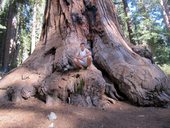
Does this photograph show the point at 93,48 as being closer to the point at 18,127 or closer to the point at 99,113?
the point at 99,113

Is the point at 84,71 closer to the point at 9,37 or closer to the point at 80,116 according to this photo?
the point at 80,116

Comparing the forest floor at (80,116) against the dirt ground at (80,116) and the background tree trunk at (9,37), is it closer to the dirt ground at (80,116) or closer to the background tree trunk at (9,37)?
the dirt ground at (80,116)

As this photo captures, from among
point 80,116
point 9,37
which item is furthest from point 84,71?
point 9,37

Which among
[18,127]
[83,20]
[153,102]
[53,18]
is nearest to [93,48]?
[83,20]

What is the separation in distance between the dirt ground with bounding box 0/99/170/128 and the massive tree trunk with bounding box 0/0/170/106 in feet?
0.96

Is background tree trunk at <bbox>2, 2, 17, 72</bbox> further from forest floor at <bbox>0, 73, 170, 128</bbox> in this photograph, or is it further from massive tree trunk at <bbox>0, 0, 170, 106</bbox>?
forest floor at <bbox>0, 73, 170, 128</bbox>

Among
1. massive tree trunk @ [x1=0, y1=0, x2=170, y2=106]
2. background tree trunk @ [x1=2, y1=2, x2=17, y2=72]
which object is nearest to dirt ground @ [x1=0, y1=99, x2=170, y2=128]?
massive tree trunk @ [x1=0, y1=0, x2=170, y2=106]

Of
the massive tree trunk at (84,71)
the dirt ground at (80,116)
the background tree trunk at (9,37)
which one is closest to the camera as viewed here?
the dirt ground at (80,116)

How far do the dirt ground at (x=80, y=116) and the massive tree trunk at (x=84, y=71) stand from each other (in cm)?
29

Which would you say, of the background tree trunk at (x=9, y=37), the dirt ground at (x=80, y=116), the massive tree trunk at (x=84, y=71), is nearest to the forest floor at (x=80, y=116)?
the dirt ground at (x=80, y=116)

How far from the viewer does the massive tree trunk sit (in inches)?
244

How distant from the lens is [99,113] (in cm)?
557

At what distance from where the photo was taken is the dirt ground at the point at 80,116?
4.85 m

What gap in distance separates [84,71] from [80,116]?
1490 millimetres
